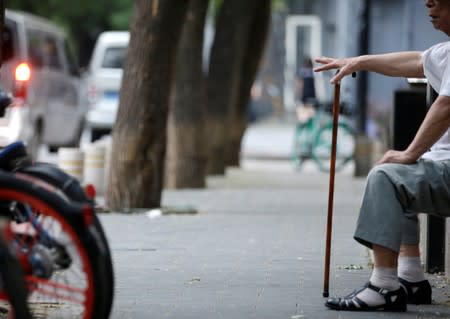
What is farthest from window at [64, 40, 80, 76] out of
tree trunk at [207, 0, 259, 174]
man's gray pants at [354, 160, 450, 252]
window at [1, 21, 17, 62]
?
man's gray pants at [354, 160, 450, 252]

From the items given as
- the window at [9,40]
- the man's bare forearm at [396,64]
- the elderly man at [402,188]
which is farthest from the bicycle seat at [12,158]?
the window at [9,40]

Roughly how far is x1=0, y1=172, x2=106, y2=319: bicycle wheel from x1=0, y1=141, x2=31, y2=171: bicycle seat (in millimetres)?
523

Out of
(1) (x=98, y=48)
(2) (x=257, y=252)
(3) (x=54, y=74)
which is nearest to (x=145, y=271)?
(2) (x=257, y=252)

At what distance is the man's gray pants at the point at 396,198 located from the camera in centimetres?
667

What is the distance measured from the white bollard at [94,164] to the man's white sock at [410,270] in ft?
27.0

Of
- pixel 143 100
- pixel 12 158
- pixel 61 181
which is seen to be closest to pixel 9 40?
pixel 143 100

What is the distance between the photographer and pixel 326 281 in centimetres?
728

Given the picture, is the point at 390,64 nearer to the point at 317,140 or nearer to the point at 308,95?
the point at 317,140

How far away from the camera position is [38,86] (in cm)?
Result: 1770

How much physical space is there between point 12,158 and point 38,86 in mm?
11887

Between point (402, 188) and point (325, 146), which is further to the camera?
point (325, 146)

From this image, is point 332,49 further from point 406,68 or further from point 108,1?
point 406,68

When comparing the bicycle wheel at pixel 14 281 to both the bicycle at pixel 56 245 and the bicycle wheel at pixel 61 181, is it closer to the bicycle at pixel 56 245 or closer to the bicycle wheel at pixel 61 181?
the bicycle at pixel 56 245

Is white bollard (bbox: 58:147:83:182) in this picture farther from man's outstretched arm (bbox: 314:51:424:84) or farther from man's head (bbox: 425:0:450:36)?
man's head (bbox: 425:0:450:36)
